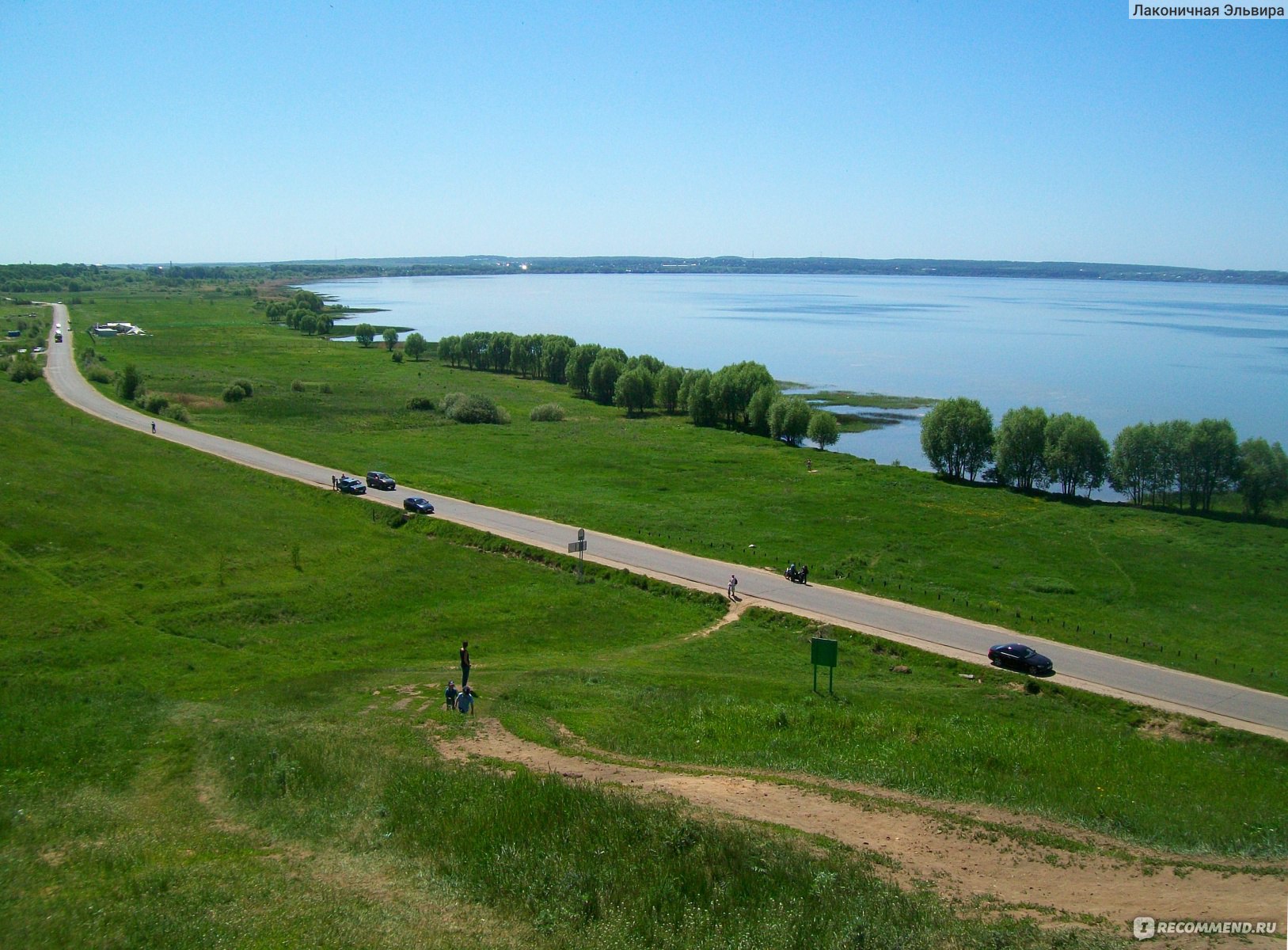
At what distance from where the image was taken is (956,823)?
667 inches

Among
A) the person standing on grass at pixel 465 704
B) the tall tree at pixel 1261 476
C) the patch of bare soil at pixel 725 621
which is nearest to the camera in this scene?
the person standing on grass at pixel 465 704

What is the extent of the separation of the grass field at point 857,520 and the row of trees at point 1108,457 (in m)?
4.48

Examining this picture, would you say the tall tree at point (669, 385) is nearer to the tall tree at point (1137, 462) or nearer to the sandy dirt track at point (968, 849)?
the tall tree at point (1137, 462)

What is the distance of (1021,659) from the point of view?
105 ft

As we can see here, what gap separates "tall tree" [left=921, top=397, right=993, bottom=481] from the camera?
7725cm

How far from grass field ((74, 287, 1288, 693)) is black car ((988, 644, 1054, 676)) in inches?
189

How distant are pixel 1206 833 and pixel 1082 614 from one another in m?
25.4

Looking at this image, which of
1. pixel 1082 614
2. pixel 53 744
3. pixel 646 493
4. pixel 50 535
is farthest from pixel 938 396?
pixel 53 744

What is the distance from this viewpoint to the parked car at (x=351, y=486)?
53.6 meters

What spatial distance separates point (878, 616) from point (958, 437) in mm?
44766

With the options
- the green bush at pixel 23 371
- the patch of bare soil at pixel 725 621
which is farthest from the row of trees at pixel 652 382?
the green bush at pixel 23 371

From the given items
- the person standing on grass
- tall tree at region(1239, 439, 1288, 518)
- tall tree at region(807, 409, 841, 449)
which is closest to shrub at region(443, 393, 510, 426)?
tall tree at region(807, 409, 841, 449)

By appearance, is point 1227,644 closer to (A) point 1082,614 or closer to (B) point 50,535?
(A) point 1082,614

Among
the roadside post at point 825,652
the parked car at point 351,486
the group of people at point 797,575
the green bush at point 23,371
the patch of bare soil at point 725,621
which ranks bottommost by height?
the patch of bare soil at point 725,621
